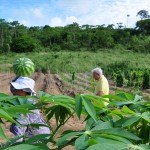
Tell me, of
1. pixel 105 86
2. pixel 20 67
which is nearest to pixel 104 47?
pixel 105 86

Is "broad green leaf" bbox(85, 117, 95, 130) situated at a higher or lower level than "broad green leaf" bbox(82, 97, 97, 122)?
lower

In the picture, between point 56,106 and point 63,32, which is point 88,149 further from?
point 63,32

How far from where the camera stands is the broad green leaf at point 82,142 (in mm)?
869

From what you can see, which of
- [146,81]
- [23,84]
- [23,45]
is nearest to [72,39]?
[23,45]

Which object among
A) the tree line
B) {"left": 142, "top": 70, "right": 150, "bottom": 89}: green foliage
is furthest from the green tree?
{"left": 142, "top": 70, "right": 150, "bottom": 89}: green foliage

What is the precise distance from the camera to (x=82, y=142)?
2.94ft

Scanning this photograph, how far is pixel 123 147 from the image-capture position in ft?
2.79

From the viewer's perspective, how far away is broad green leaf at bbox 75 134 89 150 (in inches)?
34.2

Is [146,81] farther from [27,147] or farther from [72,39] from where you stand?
[72,39]

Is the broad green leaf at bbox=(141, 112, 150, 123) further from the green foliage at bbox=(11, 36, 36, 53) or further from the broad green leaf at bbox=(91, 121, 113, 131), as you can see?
the green foliage at bbox=(11, 36, 36, 53)

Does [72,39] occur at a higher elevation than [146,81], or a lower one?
higher

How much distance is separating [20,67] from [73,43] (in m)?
51.4

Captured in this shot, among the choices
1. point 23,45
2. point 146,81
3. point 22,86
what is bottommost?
point 146,81

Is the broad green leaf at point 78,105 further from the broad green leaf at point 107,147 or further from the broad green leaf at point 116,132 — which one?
the broad green leaf at point 107,147
